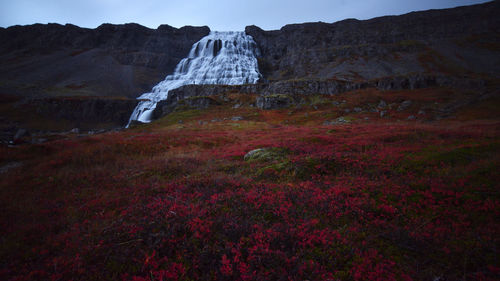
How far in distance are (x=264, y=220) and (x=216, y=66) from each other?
3730 inches

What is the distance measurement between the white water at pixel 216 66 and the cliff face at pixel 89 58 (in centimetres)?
881

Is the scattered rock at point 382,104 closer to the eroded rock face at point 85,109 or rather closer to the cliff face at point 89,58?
the eroded rock face at point 85,109

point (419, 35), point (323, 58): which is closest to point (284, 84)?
point (323, 58)

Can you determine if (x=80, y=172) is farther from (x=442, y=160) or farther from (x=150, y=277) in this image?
(x=442, y=160)

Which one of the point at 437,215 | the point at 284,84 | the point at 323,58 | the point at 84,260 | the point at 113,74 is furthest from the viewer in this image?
the point at 323,58

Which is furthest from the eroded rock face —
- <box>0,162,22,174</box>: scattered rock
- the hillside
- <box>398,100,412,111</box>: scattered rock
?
<box>398,100,412,111</box>: scattered rock

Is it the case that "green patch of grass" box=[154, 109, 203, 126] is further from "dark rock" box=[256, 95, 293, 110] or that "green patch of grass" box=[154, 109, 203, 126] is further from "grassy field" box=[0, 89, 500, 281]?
"grassy field" box=[0, 89, 500, 281]

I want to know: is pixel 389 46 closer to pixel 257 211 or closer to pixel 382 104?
pixel 382 104

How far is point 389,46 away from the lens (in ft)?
298

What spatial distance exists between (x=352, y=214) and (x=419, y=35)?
139503mm

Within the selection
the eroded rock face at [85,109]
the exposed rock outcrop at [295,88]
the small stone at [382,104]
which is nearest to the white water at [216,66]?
the eroded rock face at [85,109]

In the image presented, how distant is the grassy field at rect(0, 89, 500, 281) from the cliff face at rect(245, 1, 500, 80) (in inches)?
2934

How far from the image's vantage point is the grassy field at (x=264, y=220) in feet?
12.3

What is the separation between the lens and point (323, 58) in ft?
320
